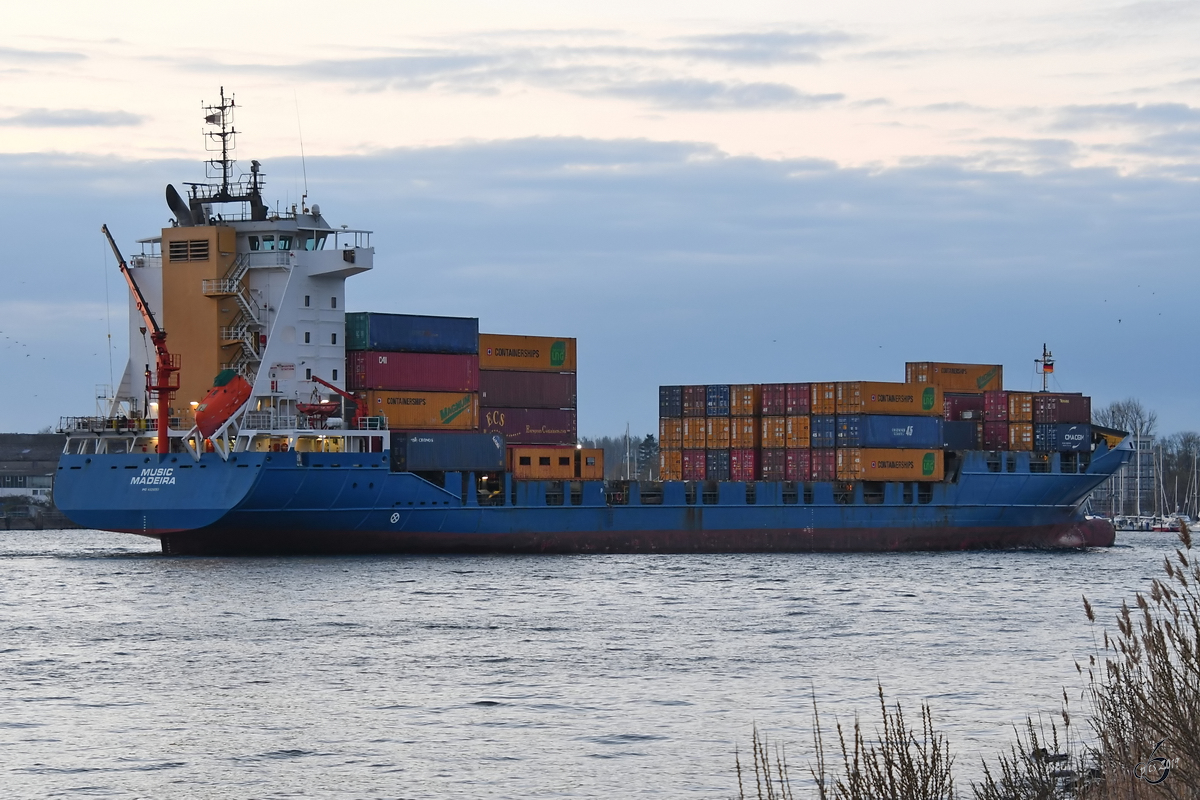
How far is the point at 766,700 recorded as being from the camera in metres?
21.9

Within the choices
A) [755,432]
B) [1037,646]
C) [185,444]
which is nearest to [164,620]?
[185,444]

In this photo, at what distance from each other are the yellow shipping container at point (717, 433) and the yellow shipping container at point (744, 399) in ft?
1.62

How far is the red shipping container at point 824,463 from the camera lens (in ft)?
180

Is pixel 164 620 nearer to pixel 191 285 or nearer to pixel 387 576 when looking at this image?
pixel 387 576

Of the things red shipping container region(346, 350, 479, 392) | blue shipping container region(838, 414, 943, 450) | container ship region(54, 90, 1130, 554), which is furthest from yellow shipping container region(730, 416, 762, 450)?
red shipping container region(346, 350, 479, 392)

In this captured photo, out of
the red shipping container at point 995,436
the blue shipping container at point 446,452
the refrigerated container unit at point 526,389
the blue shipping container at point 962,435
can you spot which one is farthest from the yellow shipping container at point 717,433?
the blue shipping container at point 446,452

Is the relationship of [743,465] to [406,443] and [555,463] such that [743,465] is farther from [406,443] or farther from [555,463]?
[406,443]

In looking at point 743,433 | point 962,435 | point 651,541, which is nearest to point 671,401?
point 743,433

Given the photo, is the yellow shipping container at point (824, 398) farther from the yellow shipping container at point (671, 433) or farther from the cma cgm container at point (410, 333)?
the cma cgm container at point (410, 333)

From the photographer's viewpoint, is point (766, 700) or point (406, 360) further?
point (406, 360)

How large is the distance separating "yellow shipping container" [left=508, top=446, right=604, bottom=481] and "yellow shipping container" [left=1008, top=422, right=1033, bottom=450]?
16.9 metres

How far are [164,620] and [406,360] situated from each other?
17249mm

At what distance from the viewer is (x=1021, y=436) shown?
2301 inches

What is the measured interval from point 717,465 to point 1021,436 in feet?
38.3
